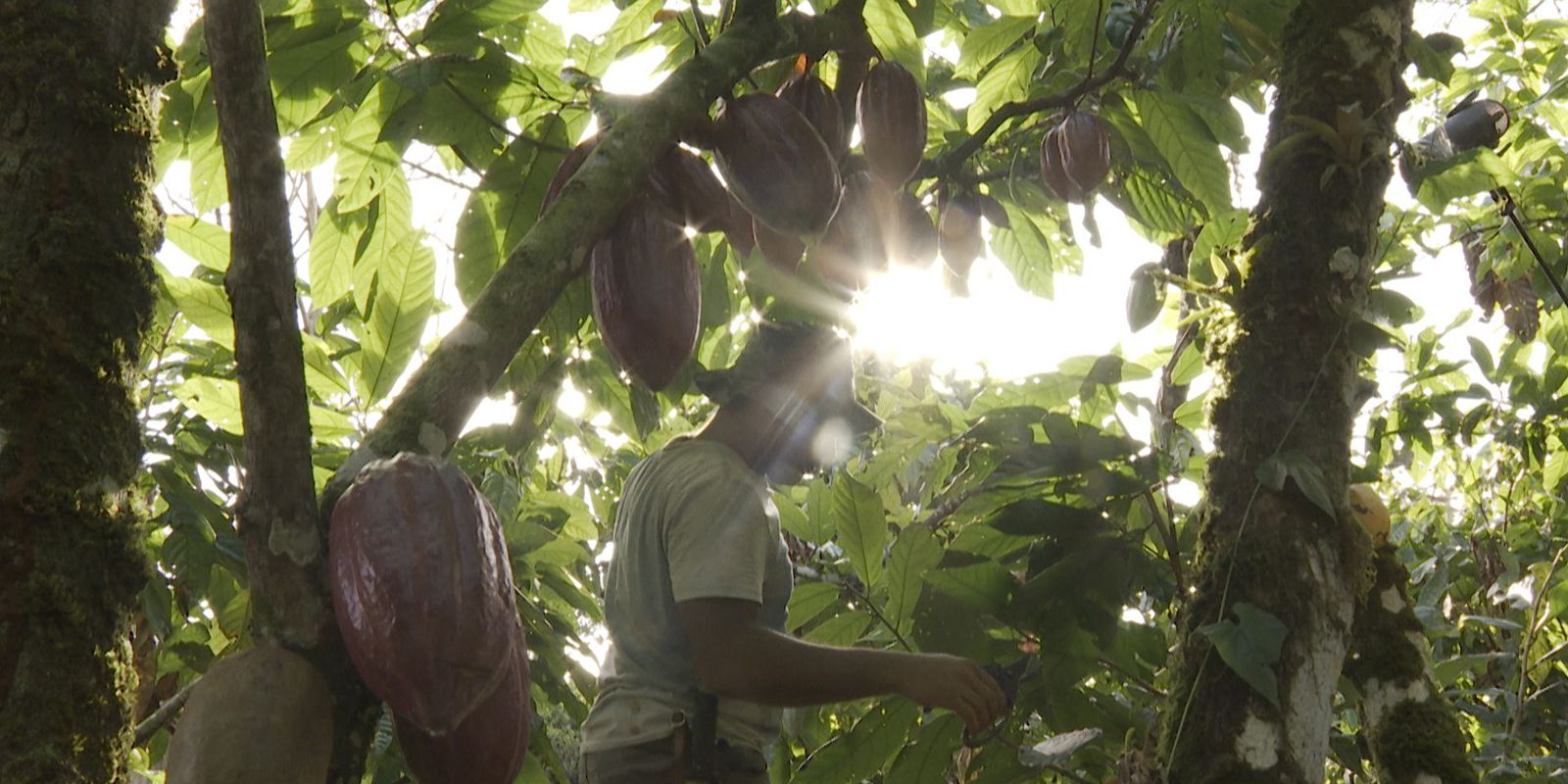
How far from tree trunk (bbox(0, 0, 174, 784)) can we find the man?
92 centimetres

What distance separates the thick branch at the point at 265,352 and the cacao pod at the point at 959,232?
1.57 meters

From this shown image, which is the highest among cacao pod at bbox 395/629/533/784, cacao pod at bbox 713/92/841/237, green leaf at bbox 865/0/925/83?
green leaf at bbox 865/0/925/83

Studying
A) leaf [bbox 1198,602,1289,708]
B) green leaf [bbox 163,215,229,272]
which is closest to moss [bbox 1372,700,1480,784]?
leaf [bbox 1198,602,1289,708]

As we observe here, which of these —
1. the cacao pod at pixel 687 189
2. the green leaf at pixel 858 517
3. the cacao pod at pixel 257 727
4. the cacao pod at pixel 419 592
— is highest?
the cacao pod at pixel 687 189

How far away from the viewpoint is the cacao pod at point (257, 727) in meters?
0.85

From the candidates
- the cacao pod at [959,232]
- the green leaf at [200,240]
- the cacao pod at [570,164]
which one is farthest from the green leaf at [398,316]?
the cacao pod at [959,232]

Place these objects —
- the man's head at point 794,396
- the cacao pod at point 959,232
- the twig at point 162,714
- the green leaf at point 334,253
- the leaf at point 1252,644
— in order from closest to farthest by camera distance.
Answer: the twig at point 162,714
the leaf at point 1252,644
the green leaf at point 334,253
the man's head at point 794,396
the cacao pod at point 959,232

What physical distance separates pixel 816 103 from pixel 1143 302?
22.0 inches

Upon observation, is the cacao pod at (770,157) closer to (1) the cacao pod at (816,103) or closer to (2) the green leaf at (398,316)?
(1) the cacao pod at (816,103)

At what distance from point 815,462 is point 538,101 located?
78 centimetres

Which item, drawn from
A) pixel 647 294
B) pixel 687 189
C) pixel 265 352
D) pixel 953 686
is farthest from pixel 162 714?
pixel 953 686

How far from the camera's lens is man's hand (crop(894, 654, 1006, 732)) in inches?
62.9

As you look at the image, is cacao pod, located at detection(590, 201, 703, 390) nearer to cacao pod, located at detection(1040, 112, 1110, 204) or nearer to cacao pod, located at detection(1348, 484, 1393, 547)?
cacao pod, located at detection(1040, 112, 1110, 204)

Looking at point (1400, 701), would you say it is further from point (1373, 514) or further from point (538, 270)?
point (538, 270)
